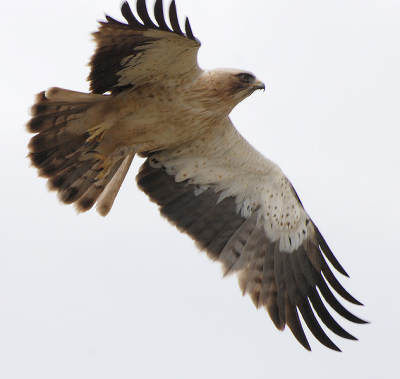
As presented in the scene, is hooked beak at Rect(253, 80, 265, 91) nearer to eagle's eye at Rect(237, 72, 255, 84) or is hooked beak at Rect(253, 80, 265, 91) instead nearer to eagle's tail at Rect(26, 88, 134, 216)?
eagle's eye at Rect(237, 72, 255, 84)

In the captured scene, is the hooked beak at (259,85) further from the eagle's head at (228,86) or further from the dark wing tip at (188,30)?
the dark wing tip at (188,30)

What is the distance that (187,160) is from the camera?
8.80m

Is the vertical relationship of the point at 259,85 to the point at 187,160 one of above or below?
above

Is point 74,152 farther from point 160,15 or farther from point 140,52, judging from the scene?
point 160,15

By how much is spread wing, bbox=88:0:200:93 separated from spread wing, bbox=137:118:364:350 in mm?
1148

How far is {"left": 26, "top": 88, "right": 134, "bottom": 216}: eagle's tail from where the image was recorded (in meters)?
7.71

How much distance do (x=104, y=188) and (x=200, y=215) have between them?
3.90ft

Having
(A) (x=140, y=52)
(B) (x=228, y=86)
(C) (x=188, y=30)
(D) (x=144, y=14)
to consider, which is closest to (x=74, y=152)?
(A) (x=140, y=52)

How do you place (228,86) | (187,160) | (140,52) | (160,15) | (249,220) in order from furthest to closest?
(249,220)
(187,160)
(228,86)
(140,52)
(160,15)

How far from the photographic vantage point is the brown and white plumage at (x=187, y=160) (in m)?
7.48

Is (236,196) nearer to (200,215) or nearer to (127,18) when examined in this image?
(200,215)

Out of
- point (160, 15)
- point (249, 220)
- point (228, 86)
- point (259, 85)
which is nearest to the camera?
point (160, 15)

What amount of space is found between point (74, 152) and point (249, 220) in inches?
86.4

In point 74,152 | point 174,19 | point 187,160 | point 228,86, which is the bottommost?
point 74,152
